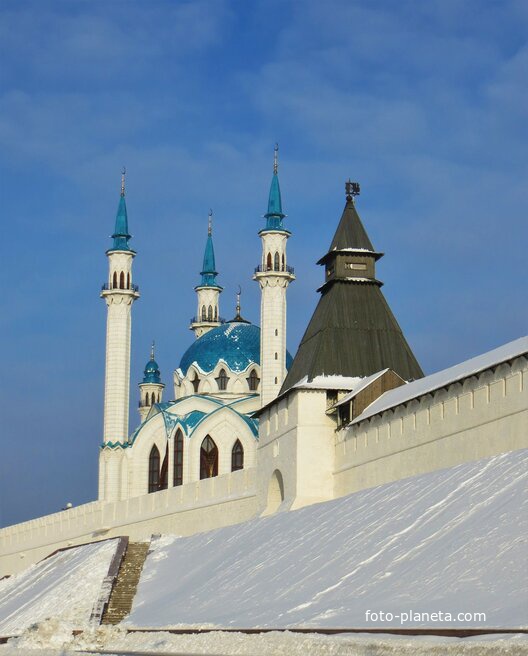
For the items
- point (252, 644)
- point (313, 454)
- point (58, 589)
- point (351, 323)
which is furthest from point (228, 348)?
point (252, 644)

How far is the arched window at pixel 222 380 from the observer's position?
59000mm

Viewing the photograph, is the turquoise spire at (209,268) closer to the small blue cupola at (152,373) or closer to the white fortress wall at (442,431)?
the small blue cupola at (152,373)

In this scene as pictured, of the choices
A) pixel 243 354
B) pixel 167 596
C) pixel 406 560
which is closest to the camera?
pixel 406 560

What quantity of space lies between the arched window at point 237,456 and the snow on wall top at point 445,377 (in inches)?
808

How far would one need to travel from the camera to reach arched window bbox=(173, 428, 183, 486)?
54.5 metres

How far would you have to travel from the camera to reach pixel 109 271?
186ft

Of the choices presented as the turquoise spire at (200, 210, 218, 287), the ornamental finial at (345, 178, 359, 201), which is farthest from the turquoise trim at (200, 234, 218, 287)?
the ornamental finial at (345, 178, 359, 201)

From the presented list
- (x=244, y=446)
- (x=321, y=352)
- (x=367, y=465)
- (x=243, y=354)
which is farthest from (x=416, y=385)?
(x=243, y=354)

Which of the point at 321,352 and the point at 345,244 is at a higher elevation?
the point at 345,244

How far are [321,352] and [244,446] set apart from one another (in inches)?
706

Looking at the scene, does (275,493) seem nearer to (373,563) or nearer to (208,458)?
(373,563)

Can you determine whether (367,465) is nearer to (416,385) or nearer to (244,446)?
(416,385)


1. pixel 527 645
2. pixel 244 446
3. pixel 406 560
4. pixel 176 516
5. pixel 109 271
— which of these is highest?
pixel 109 271

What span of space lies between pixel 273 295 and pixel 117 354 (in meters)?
7.77
